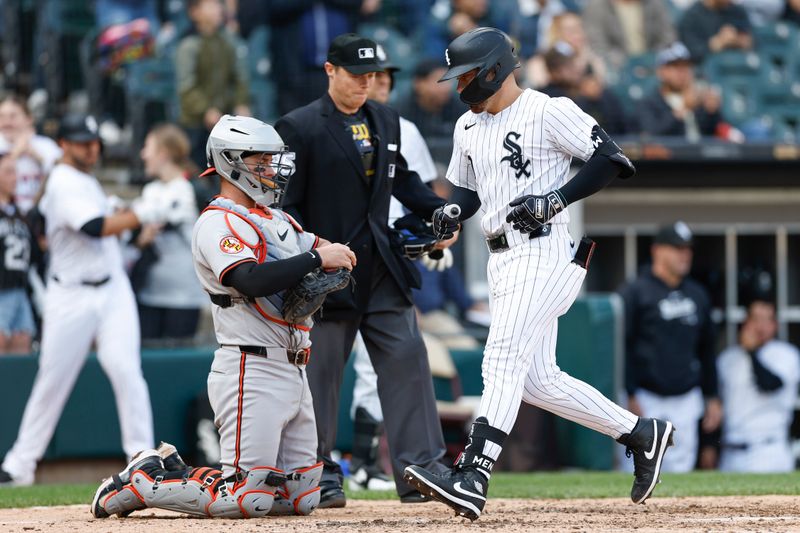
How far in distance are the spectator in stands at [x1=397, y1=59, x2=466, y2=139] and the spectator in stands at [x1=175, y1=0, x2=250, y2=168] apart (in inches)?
49.0

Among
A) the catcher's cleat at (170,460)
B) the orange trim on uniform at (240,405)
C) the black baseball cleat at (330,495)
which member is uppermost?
the orange trim on uniform at (240,405)

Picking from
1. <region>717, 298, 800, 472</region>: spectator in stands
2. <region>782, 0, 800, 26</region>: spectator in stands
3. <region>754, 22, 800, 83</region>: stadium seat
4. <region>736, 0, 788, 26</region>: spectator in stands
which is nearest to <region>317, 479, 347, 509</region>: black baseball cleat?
<region>717, 298, 800, 472</region>: spectator in stands

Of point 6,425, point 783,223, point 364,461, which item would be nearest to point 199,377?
point 6,425

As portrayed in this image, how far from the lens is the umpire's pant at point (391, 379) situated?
560 centimetres

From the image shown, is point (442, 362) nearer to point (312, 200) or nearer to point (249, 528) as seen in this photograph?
point (312, 200)

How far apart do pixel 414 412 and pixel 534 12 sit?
22.8ft

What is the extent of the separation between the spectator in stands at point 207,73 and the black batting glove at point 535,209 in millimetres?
5609

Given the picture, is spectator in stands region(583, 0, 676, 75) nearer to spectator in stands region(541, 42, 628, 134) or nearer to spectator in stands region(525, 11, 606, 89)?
spectator in stands region(525, 11, 606, 89)

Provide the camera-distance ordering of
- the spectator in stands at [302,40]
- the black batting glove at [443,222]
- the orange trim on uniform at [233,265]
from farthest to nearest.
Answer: the spectator in stands at [302,40], the black batting glove at [443,222], the orange trim on uniform at [233,265]

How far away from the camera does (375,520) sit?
4738 mm

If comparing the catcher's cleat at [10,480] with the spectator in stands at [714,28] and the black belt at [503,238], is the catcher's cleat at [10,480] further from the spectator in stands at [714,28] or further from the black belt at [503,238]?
the spectator in stands at [714,28]

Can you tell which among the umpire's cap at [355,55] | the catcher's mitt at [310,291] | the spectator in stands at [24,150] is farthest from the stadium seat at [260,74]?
the catcher's mitt at [310,291]

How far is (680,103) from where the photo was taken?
11484 millimetres

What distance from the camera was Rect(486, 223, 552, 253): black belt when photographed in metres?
4.87
